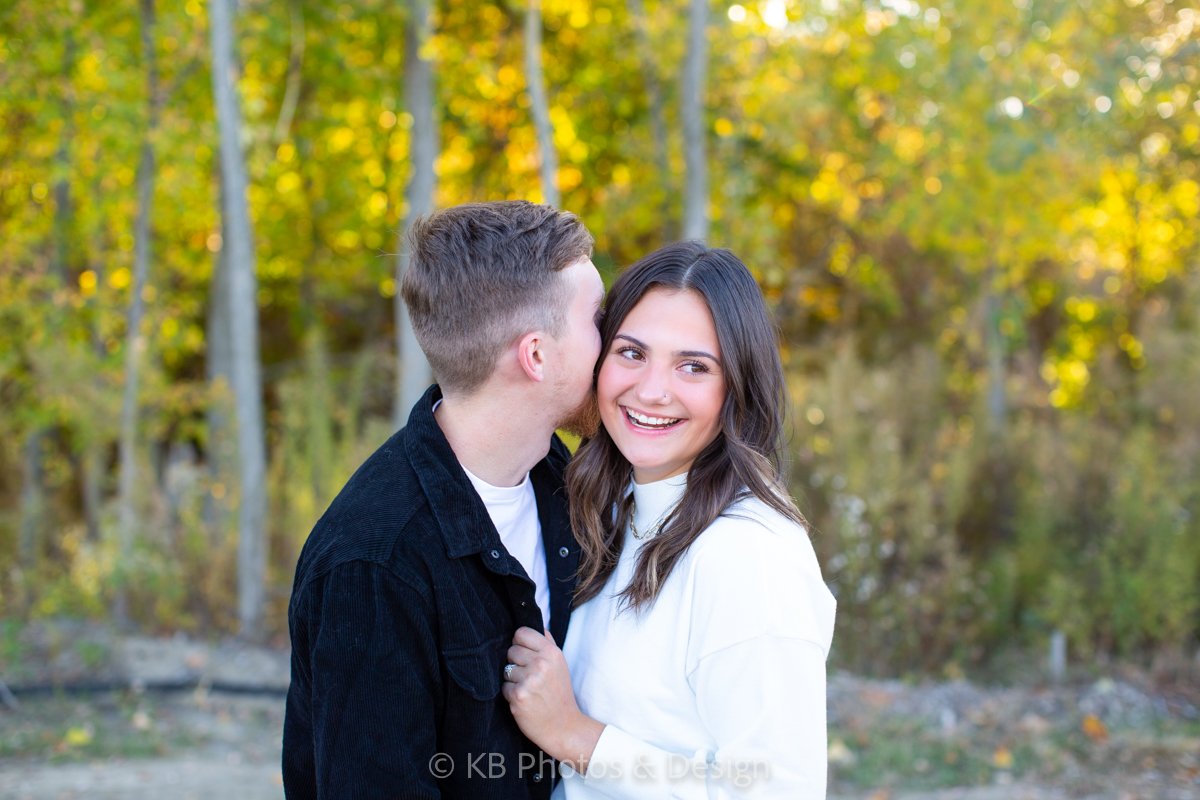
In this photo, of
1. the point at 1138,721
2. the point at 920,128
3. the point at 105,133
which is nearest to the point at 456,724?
the point at 1138,721

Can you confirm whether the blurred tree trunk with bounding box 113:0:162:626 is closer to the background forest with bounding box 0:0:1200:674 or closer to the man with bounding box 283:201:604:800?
the background forest with bounding box 0:0:1200:674

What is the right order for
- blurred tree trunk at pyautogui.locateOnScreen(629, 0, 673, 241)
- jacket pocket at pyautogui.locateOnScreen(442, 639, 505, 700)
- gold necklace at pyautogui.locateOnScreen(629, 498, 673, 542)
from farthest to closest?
blurred tree trunk at pyautogui.locateOnScreen(629, 0, 673, 241)
gold necklace at pyautogui.locateOnScreen(629, 498, 673, 542)
jacket pocket at pyautogui.locateOnScreen(442, 639, 505, 700)

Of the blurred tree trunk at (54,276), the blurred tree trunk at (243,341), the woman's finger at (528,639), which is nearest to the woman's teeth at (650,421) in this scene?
the woman's finger at (528,639)

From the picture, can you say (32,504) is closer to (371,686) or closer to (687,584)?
(371,686)

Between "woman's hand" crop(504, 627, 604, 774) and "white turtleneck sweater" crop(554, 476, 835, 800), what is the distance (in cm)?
4

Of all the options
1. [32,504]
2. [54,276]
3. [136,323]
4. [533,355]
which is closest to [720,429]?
[533,355]

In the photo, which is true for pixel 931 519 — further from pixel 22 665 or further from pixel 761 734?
pixel 22 665

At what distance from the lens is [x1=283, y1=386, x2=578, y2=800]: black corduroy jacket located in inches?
Result: 69.7

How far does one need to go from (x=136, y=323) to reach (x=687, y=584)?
18.7ft

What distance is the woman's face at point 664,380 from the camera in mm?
2074

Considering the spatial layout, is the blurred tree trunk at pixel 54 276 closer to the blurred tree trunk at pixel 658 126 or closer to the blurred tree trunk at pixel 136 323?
the blurred tree trunk at pixel 136 323

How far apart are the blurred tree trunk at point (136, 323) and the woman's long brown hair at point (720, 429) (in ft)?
16.4

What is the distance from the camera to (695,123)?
6.39 metres

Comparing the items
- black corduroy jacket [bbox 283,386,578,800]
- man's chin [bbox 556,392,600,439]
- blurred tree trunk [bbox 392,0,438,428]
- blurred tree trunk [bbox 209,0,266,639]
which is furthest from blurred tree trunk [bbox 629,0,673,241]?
black corduroy jacket [bbox 283,386,578,800]
